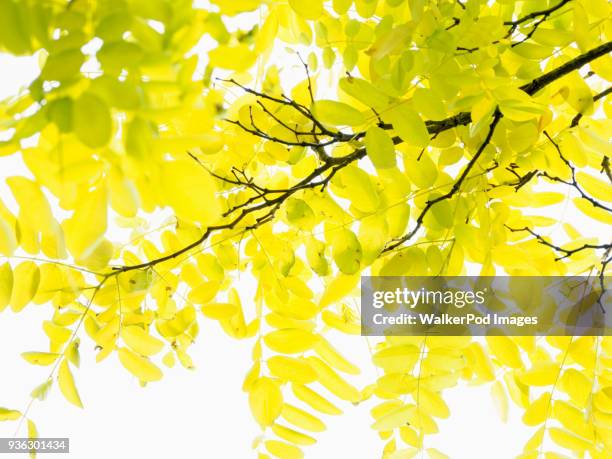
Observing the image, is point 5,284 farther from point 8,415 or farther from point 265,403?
point 265,403

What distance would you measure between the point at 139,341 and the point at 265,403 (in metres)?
0.14

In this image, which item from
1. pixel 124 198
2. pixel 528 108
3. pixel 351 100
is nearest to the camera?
pixel 124 198

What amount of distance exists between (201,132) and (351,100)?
261mm

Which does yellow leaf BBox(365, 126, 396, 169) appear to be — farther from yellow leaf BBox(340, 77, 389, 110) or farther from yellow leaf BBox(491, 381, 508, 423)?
yellow leaf BBox(491, 381, 508, 423)

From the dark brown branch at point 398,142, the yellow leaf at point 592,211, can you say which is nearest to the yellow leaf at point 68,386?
the dark brown branch at point 398,142

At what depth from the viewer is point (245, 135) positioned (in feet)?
2.13

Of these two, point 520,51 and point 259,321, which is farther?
point 259,321

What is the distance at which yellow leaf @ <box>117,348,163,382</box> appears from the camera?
63cm

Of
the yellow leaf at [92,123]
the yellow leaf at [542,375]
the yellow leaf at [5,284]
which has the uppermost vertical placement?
the yellow leaf at [5,284]

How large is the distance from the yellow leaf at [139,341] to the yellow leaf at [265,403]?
0.11 m

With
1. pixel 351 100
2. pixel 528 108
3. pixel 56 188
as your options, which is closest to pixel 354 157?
pixel 351 100

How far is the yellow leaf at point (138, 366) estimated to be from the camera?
63cm

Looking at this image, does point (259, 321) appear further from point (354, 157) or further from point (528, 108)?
point (528, 108)

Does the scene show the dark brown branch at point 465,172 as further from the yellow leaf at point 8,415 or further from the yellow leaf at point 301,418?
the yellow leaf at point 8,415
